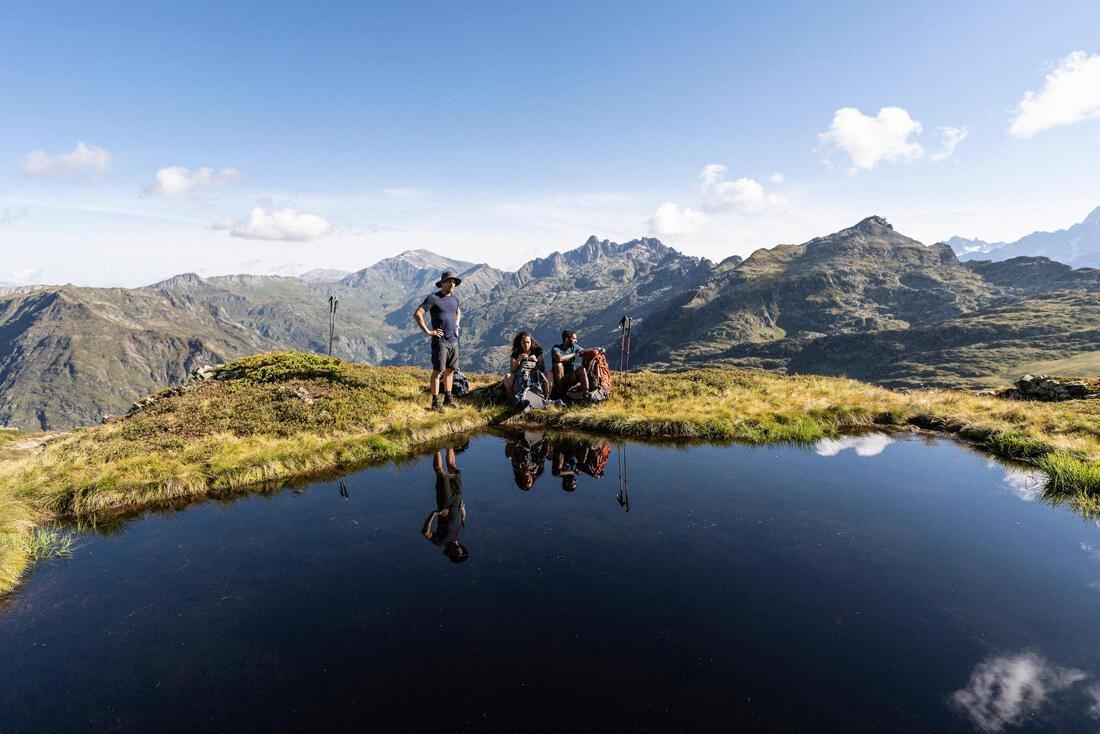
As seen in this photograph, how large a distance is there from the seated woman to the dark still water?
329 inches

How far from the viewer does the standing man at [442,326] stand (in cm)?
1667

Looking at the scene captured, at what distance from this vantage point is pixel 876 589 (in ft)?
23.6

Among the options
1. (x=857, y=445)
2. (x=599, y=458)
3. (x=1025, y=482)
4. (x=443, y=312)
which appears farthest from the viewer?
(x=443, y=312)

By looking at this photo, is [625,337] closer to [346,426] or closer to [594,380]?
[594,380]

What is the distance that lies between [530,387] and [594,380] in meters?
2.53

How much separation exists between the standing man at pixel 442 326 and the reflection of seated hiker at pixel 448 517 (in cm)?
518

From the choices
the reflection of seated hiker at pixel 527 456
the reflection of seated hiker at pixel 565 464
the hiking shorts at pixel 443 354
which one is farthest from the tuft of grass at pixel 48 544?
the hiking shorts at pixel 443 354

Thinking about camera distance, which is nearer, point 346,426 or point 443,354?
point 346,426

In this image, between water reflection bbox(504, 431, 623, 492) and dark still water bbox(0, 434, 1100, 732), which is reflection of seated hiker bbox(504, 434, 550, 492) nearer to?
water reflection bbox(504, 431, 623, 492)

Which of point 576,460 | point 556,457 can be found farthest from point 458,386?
point 576,460

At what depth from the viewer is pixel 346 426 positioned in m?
15.5

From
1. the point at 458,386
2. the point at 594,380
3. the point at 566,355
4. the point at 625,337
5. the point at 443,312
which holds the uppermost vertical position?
the point at 443,312

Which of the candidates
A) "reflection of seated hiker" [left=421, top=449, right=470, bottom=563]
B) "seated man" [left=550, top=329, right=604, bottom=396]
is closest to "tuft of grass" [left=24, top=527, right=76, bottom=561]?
"reflection of seated hiker" [left=421, top=449, right=470, bottom=563]

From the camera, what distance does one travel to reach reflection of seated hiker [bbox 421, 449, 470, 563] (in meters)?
8.51
